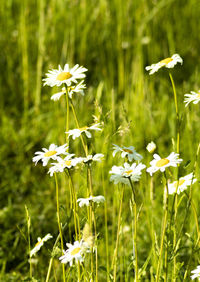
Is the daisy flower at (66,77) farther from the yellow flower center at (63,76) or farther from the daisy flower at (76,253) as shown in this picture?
the daisy flower at (76,253)

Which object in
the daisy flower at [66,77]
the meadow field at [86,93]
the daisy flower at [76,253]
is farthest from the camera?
the meadow field at [86,93]

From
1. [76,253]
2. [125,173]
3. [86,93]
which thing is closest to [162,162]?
[125,173]

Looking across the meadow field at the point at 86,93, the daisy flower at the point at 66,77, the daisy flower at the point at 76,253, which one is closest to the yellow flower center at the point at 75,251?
the daisy flower at the point at 76,253

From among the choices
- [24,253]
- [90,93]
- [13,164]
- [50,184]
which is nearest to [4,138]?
[13,164]

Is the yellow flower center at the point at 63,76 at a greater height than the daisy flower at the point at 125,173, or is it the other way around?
the yellow flower center at the point at 63,76

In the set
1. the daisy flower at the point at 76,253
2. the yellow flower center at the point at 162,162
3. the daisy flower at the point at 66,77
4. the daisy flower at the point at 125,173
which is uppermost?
the daisy flower at the point at 66,77

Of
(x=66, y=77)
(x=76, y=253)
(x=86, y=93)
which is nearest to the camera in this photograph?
(x=76, y=253)

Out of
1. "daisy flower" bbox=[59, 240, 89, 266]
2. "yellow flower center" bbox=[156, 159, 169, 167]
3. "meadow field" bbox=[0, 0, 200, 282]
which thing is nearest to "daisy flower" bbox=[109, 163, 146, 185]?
"yellow flower center" bbox=[156, 159, 169, 167]

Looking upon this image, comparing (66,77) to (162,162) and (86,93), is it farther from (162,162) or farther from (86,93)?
(86,93)

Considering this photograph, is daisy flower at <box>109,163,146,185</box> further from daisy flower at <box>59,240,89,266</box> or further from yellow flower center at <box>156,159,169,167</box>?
daisy flower at <box>59,240,89,266</box>

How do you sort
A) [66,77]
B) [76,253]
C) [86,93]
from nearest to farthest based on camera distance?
[76,253]
[66,77]
[86,93]

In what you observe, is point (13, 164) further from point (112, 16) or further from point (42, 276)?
point (112, 16)

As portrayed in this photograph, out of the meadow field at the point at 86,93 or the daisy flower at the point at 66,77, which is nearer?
the daisy flower at the point at 66,77

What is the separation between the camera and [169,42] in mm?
2918
